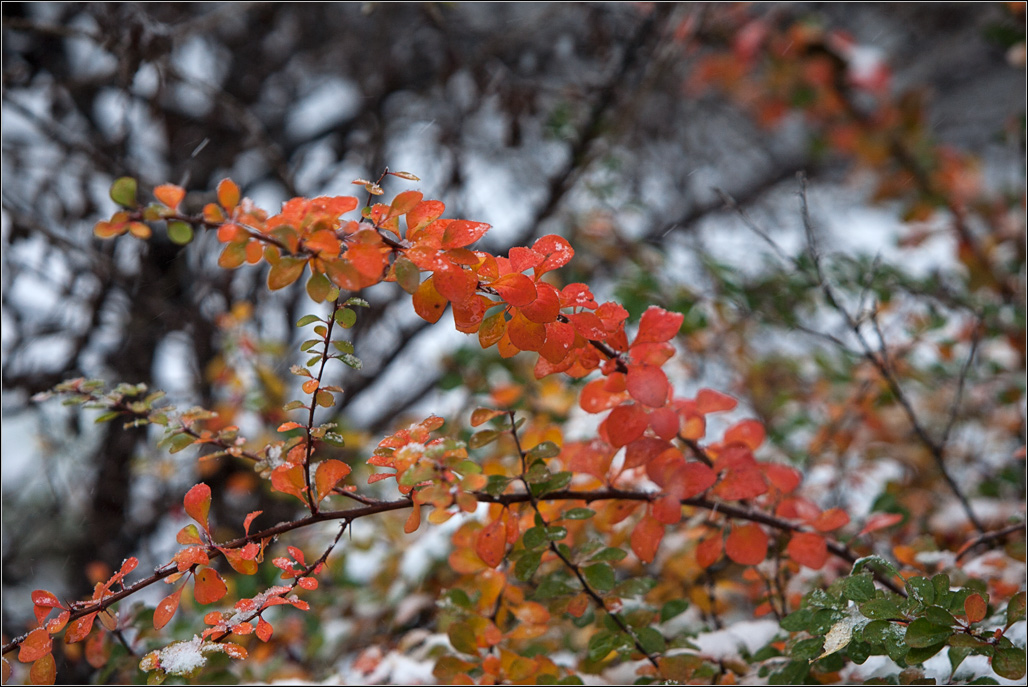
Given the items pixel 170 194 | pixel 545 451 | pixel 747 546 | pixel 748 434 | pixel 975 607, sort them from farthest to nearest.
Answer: pixel 748 434 < pixel 747 546 < pixel 545 451 < pixel 975 607 < pixel 170 194

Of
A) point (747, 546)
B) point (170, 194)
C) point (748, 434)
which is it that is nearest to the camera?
point (170, 194)

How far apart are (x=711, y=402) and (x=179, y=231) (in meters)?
0.73

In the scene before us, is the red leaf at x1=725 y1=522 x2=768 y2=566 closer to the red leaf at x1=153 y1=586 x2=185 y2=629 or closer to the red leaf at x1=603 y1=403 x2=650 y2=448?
the red leaf at x1=603 y1=403 x2=650 y2=448

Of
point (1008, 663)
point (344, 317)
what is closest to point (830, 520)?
point (1008, 663)

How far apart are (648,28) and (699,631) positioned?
5.05 feet

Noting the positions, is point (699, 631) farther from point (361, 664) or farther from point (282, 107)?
point (282, 107)

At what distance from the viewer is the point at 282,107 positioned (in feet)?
8.70

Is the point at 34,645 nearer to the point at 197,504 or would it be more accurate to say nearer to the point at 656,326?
the point at 197,504

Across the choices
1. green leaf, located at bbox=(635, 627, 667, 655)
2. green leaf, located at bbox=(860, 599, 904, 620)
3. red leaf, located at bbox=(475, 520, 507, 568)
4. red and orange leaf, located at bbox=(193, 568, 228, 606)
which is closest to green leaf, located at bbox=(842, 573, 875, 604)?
green leaf, located at bbox=(860, 599, 904, 620)

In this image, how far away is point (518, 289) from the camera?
691mm

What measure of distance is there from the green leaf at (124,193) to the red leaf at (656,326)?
22.3 inches

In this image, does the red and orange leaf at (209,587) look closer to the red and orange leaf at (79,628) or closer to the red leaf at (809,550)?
the red and orange leaf at (79,628)

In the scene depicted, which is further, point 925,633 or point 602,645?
point 602,645

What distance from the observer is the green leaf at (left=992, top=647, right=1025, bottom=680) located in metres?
0.73
